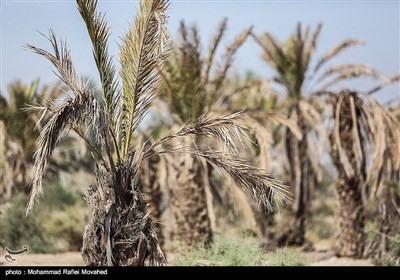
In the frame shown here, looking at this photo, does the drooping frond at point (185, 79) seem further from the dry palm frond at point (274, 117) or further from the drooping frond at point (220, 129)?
the drooping frond at point (220, 129)

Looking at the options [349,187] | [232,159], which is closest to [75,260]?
[349,187]

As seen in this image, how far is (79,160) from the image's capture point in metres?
26.8

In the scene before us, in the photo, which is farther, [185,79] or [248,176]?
[185,79]

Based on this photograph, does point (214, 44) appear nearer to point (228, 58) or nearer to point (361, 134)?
point (228, 58)

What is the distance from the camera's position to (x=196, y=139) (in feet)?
60.0

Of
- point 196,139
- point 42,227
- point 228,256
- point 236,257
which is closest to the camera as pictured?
point 236,257

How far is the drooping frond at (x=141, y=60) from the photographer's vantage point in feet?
35.9

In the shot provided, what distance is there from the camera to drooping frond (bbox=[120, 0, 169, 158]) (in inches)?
431

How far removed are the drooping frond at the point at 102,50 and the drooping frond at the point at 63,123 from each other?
650 mm

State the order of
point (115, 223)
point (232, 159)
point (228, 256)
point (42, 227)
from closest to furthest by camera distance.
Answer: point (115, 223), point (232, 159), point (228, 256), point (42, 227)

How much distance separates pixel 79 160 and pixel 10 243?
6.58 m

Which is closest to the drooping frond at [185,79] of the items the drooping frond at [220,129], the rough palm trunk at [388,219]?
the rough palm trunk at [388,219]

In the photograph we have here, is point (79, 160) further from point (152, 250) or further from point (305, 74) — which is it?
point (152, 250)

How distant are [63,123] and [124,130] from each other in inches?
47.4
